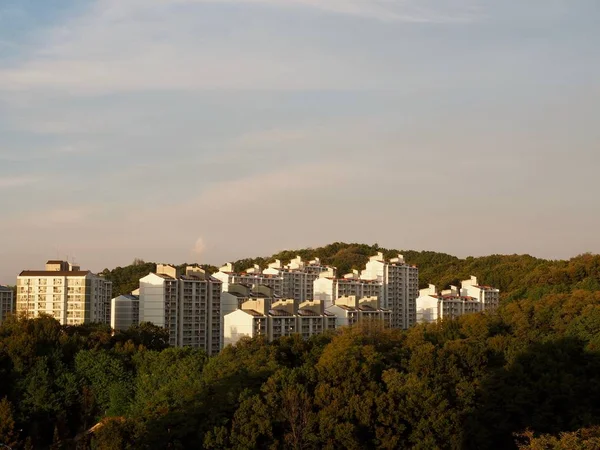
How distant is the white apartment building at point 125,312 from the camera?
37.3 meters

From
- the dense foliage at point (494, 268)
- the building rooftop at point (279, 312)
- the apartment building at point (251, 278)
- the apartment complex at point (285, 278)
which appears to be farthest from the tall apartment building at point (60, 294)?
the dense foliage at point (494, 268)

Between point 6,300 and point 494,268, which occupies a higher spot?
point 494,268

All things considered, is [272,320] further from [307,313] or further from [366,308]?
[366,308]

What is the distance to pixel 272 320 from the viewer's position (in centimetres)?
3338

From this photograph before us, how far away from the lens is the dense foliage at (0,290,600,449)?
61.7 feet

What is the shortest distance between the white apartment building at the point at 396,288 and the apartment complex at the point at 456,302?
1.27m

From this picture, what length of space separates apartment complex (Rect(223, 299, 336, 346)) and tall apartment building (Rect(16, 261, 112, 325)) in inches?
291

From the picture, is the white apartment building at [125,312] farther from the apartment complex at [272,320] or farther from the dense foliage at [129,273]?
the dense foliage at [129,273]

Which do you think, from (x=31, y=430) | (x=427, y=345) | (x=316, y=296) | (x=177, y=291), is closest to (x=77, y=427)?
(x=31, y=430)

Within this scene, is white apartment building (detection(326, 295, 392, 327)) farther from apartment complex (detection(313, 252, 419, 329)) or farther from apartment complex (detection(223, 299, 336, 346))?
apartment complex (detection(313, 252, 419, 329))

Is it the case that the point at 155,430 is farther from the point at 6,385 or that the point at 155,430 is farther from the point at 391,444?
the point at 6,385

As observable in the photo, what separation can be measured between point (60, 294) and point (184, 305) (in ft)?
18.3

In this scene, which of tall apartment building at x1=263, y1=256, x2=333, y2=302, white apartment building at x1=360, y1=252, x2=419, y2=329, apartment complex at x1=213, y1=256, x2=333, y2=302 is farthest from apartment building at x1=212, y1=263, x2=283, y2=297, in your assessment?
white apartment building at x1=360, y1=252, x2=419, y2=329

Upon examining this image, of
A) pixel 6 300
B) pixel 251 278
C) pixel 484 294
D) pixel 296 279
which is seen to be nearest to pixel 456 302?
pixel 484 294
